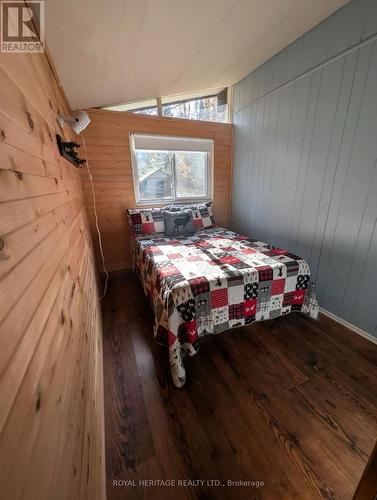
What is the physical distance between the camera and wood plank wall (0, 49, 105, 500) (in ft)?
1.03

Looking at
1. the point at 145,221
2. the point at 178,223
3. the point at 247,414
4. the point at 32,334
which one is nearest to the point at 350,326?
the point at 247,414

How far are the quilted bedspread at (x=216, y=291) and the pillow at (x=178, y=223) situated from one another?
2.12ft

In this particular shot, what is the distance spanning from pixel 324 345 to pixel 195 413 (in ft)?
3.79

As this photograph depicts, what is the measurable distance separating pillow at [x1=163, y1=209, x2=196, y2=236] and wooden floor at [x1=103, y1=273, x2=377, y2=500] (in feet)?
4.36

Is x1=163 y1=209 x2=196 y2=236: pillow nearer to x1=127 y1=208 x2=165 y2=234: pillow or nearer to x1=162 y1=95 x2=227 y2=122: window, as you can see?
x1=127 y1=208 x2=165 y2=234: pillow

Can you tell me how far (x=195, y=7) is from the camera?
1.26 metres

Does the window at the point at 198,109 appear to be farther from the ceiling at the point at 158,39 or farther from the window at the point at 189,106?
the ceiling at the point at 158,39

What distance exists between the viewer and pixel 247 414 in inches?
47.0

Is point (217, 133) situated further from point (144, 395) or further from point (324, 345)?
point (144, 395)

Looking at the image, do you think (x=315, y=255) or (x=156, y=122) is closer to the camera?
(x=315, y=255)

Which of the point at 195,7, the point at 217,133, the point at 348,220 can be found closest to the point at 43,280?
the point at 195,7

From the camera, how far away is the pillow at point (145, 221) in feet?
8.98

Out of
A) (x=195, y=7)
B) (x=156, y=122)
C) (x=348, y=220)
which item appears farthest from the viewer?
(x=156, y=122)

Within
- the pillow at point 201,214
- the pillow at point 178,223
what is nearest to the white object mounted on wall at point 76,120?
the pillow at point 178,223
